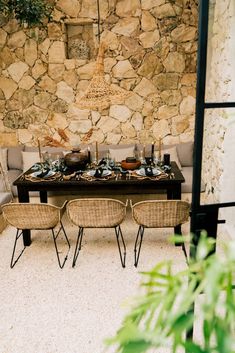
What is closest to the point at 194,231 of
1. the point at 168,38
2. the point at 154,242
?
the point at 154,242

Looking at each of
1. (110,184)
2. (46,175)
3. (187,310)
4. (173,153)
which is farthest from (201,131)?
(173,153)

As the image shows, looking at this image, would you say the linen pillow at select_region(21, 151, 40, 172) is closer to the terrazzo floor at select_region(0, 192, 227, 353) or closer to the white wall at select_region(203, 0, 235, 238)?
the terrazzo floor at select_region(0, 192, 227, 353)

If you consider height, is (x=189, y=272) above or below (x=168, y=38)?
below

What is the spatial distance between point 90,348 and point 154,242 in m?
1.51

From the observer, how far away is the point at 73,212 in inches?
111

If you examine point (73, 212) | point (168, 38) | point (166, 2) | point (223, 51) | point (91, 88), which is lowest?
point (73, 212)

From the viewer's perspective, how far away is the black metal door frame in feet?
4.53

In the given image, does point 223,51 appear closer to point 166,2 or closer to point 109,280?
point 166,2

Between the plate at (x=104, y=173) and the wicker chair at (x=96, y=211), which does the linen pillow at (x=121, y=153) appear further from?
the wicker chair at (x=96, y=211)

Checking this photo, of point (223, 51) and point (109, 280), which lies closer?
point (109, 280)

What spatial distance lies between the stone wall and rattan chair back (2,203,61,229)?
2.32 m

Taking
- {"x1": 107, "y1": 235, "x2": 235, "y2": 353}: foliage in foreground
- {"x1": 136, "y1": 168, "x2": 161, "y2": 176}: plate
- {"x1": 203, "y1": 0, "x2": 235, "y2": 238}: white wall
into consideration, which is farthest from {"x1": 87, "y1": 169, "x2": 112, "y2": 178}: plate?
{"x1": 107, "y1": 235, "x2": 235, "y2": 353}: foliage in foreground

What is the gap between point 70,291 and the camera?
2555 millimetres

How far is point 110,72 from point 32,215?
274 cm
